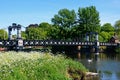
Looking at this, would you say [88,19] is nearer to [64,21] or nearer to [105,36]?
[64,21]

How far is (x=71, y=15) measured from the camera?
131000mm

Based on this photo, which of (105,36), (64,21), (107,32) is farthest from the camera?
(107,32)

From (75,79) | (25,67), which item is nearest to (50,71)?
(25,67)

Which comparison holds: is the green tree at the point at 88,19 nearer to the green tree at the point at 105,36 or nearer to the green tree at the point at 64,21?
the green tree at the point at 64,21

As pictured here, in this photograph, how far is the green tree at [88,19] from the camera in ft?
429

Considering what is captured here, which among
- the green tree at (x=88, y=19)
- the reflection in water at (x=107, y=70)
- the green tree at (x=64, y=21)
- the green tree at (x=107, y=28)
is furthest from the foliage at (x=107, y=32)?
Result: the reflection in water at (x=107, y=70)

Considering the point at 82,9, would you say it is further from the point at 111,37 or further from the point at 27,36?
the point at 27,36

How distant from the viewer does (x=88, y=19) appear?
132m

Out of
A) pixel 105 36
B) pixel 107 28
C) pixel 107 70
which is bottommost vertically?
pixel 107 70

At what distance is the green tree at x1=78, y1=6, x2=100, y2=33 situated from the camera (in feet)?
429

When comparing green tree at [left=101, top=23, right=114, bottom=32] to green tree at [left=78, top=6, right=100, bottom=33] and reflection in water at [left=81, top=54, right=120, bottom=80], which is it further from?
reflection in water at [left=81, top=54, right=120, bottom=80]

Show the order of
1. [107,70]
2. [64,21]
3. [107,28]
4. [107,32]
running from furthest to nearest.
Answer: [107,28]
[107,32]
[64,21]
[107,70]

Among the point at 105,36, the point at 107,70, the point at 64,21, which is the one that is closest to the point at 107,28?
the point at 105,36

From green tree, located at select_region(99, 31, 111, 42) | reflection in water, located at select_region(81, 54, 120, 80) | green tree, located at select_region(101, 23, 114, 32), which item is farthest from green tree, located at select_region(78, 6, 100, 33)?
reflection in water, located at select_region(81, 54, 120, 80)
